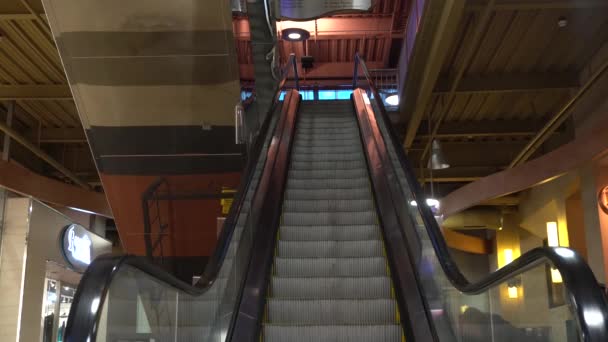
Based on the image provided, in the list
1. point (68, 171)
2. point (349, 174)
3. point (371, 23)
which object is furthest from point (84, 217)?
point (349, 174)

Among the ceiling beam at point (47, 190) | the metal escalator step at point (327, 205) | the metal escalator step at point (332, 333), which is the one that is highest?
the ceiling beam at point (47, 190)

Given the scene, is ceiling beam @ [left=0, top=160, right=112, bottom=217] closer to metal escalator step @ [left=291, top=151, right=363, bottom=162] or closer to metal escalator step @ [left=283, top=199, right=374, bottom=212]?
metal escalator step @ [left=291, top=151, right=363, bottom=162]

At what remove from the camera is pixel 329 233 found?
20.8ft

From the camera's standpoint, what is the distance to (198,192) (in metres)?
9.37

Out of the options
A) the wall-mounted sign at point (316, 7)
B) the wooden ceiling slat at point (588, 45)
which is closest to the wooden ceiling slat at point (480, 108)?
the wooden ceiling slat at point (588, 45)

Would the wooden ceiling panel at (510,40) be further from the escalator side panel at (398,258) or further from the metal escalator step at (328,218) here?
the metal escalator step at (328,218)

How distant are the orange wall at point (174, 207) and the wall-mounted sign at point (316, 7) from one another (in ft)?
9.03

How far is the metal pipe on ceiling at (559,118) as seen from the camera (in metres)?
10.1

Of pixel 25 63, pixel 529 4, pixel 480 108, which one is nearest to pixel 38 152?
pixel 25 63

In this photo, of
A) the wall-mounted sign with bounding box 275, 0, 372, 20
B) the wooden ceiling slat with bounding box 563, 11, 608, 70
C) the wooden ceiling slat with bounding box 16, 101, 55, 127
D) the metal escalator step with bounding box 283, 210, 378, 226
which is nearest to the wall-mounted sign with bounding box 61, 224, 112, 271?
the metal escalator step with bounding box 283, 210, 378, 226

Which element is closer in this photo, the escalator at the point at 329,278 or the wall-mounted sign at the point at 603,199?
the escalator at the point at 329,278

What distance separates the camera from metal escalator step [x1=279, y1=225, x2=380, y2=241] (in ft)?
20.8

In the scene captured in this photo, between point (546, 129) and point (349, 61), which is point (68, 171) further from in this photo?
point (546, 129)

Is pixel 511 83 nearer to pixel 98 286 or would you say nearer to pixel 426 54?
pixel 426 54
